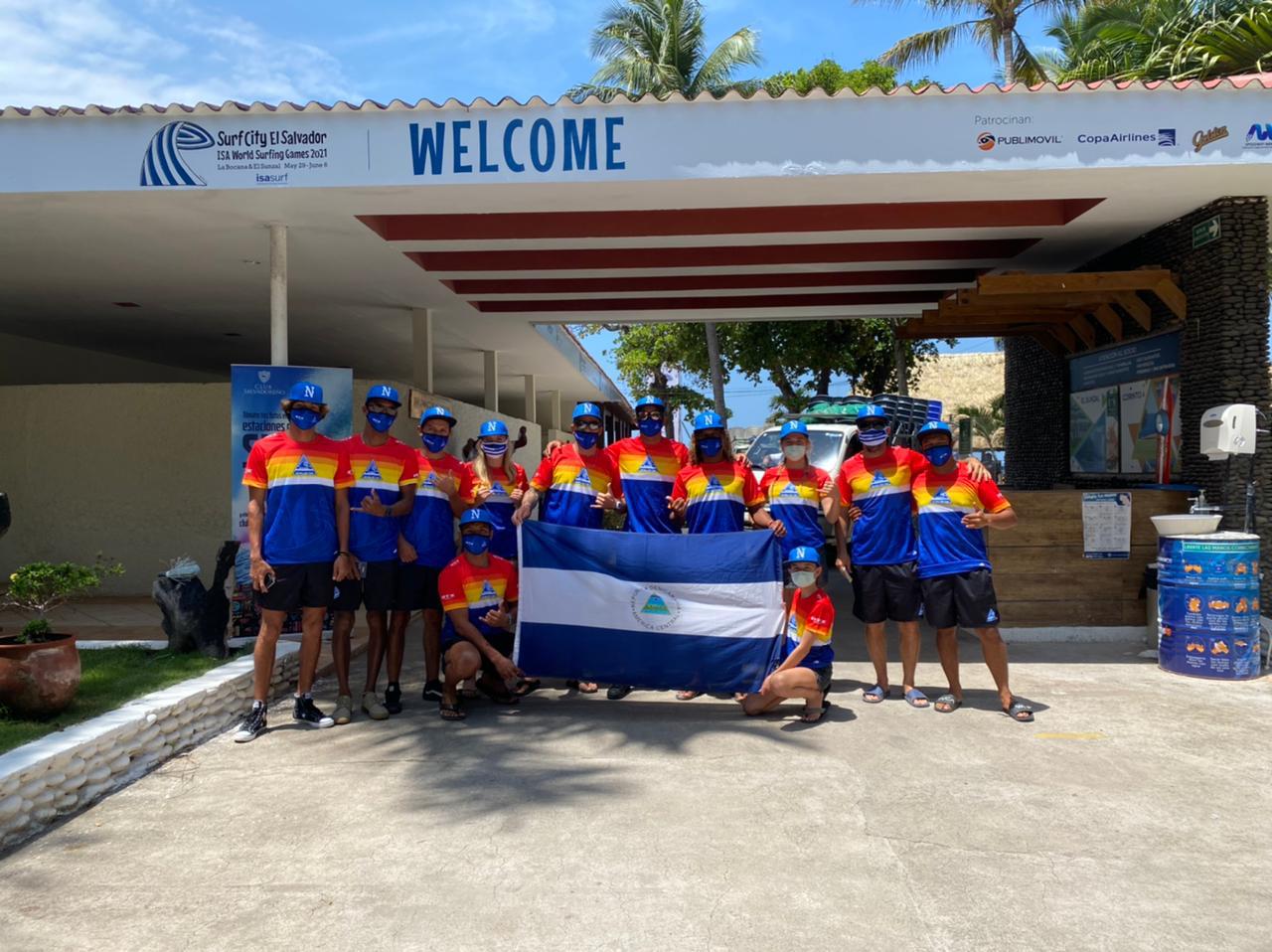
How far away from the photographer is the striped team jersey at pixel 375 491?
19.1 feet

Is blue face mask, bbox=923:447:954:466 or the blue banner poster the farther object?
the blue banner poster

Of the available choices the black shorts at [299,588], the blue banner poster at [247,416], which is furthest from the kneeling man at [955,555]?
the blue banner poster at [247,416]

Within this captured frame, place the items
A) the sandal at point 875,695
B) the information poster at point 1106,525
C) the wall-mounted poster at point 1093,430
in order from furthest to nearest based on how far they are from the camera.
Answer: the wall-mounted poster at point 1093,430, the information poster at point 1106,525, the sandal at point 875,695

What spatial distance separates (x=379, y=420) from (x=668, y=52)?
20.2 metres

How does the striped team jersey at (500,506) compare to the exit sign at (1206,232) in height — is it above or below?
below

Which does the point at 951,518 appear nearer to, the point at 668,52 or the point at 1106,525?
the point at 1106,525

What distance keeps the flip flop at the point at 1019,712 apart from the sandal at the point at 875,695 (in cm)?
74

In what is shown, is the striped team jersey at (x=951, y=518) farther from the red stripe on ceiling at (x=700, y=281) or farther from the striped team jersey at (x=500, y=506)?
the red stripe on ceiling at (x=700, y=281)

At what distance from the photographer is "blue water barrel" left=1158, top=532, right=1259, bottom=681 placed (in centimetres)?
666

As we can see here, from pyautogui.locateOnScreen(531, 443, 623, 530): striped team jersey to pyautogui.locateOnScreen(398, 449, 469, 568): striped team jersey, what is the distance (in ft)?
1.98

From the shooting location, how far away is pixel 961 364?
202 ft

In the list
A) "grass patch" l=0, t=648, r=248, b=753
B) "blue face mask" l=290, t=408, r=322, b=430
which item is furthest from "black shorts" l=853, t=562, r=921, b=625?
"grass patch" l=0, t=648, r=248, b=753

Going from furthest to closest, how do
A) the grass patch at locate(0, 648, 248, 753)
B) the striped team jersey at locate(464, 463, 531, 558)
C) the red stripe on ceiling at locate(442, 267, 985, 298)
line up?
the red stripe on ceiling at locate(442, 267, 985, 298), the striped team jersey at locate(464, 463, 531, 558), the grass patch at locate(0, 648, 248, 753)

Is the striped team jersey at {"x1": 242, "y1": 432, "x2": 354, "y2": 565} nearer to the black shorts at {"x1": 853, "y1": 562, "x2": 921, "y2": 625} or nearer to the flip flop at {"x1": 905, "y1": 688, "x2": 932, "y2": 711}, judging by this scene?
the black shorts at {"x1": 853, "y1": 562, "x2": 921, "y2": 625}
